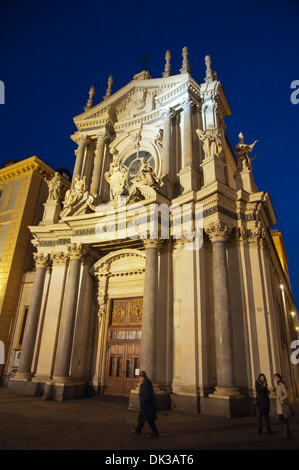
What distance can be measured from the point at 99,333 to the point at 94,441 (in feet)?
29.9

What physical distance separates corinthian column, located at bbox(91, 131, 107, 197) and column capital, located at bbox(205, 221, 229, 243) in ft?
27.2

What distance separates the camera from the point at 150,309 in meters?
12.3

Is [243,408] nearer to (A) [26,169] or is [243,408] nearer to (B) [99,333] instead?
(B) [99,333]

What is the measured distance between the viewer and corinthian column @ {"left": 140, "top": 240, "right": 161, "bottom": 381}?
11.6 meters

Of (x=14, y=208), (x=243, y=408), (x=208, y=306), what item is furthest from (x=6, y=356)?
(x=243, y=408)

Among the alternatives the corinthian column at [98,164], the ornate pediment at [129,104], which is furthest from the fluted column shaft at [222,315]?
the ornate pediment at [129,104]

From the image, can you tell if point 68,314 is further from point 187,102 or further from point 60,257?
point 187,102

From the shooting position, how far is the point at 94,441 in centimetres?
652

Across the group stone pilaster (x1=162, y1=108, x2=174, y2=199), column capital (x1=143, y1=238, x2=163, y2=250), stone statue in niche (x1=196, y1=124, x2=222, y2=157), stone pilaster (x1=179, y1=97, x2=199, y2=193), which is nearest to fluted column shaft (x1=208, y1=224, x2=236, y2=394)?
column capital (x1=143, y1=238, x2=163, y2=250)

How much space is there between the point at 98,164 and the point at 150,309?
10689 millimetres

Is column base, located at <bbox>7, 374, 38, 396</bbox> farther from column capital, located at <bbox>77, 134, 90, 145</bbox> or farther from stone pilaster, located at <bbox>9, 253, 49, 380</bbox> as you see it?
column capital, located at <bbox>77, 134, 90, 145</bbox>

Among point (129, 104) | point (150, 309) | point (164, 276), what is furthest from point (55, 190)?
point (150, 309)

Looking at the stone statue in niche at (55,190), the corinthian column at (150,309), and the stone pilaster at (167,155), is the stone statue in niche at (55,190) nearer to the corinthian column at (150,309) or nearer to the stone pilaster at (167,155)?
the stone pilaster at (167,155)

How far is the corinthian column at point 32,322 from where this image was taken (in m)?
14.8
